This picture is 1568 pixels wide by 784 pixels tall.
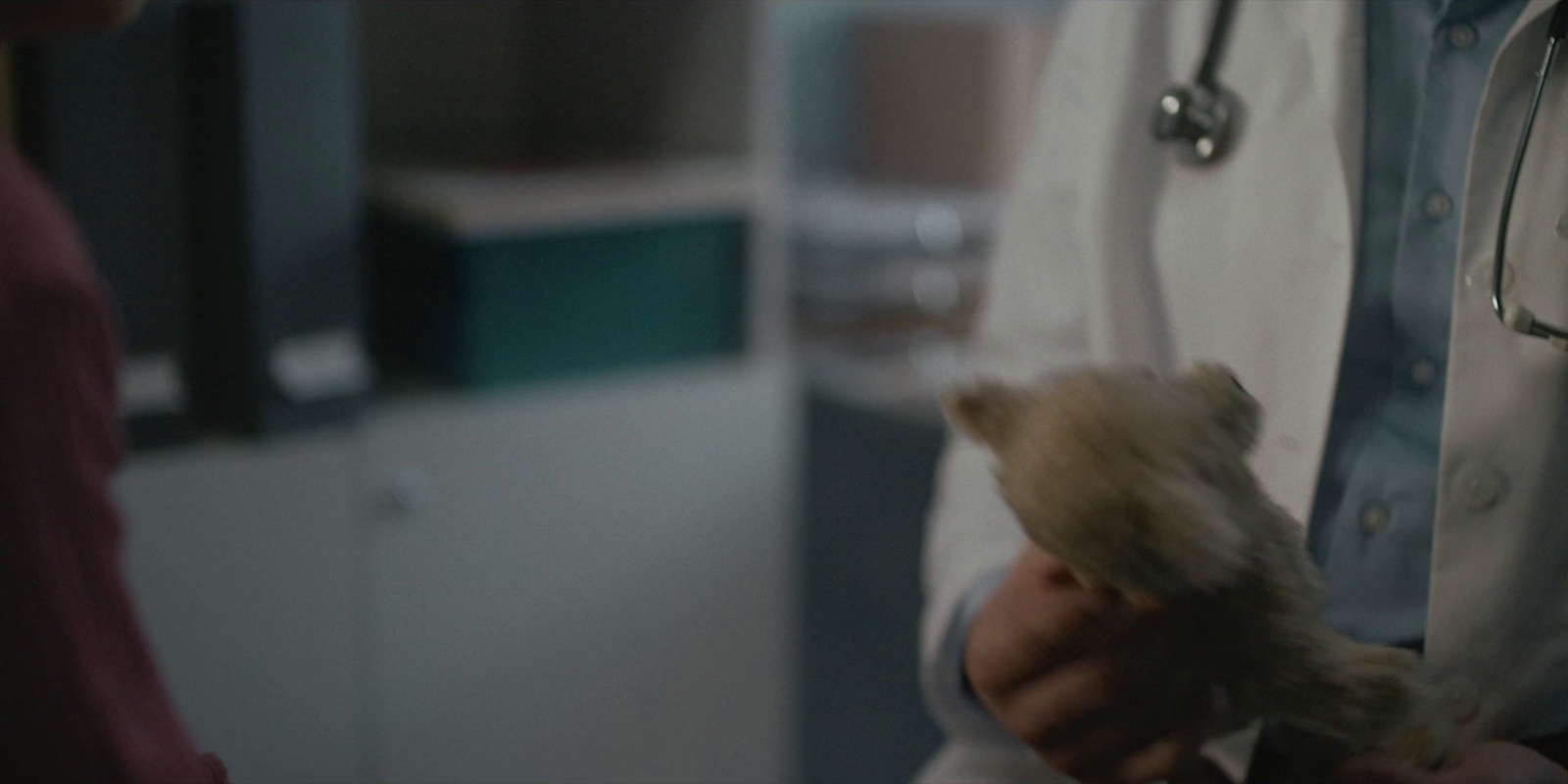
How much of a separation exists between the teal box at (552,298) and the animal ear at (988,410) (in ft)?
3.38

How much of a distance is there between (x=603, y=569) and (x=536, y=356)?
0.71 feet

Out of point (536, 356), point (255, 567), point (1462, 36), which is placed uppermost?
point (1462, 36)

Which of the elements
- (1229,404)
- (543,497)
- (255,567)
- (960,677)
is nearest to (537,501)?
(543,497)

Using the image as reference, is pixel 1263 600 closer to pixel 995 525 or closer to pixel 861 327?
pixel 995 525

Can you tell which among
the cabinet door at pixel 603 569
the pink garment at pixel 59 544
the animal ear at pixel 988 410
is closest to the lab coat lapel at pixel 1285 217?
the animal ear at pixel 988 410

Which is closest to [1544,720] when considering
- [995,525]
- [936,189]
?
[995,525]

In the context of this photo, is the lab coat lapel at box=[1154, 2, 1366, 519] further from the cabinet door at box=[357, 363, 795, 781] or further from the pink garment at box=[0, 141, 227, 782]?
the cabinet door at box=[357, 363, 795, 781]

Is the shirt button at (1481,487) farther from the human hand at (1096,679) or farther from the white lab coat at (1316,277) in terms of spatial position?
the human hand at (1096,679)

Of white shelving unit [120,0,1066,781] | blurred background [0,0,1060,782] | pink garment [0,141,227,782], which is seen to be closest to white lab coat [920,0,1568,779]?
pink garment [0,141,227,782]

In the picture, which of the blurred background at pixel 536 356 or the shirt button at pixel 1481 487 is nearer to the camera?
the shirt button at pixel 1481 487

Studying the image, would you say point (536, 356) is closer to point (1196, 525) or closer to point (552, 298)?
point (552, 298)

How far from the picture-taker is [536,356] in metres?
1.43

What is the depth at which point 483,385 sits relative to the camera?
1.41 m

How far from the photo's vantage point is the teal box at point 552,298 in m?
1.40
